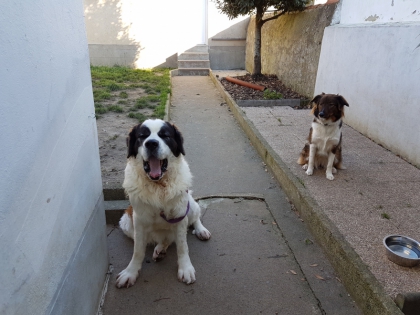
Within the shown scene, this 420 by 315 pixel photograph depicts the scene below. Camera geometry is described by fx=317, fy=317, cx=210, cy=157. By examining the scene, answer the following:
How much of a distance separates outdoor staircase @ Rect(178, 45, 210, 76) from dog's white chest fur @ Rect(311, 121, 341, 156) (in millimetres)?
10885

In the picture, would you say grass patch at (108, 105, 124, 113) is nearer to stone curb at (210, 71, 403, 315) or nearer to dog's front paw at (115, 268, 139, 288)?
stone curb at (210, 71, 403, 315)

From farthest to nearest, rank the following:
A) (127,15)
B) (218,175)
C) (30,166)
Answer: (127,15) < (218,175) < (30,166)

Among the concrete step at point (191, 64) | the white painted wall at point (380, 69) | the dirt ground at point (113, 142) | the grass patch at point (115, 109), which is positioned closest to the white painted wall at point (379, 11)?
the white painted wall at point (380, 69)

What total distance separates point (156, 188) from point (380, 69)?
5195 mm

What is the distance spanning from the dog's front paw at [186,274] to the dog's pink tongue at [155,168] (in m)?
0.98

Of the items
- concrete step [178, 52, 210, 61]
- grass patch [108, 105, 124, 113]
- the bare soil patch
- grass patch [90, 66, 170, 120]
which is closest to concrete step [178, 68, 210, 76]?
grass patch [90, 66, 170, 120]

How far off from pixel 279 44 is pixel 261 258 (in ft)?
32.2

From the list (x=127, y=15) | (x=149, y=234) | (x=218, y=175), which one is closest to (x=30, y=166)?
(x=149, y=234)

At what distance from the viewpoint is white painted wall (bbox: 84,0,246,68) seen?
14.8 meters

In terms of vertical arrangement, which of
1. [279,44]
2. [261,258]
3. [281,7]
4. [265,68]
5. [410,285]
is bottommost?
[261,258]

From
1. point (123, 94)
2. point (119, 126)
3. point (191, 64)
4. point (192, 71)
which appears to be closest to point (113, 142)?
point (119, 126)

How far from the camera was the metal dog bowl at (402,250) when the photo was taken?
9.19 ft

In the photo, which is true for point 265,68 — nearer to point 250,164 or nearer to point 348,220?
point 250,164

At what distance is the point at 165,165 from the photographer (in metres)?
2.75
